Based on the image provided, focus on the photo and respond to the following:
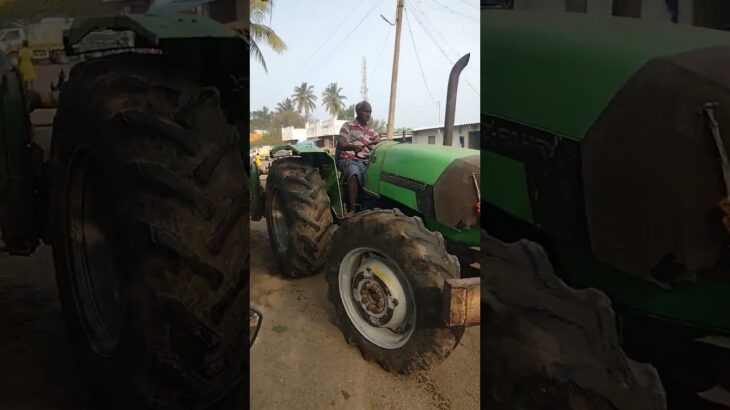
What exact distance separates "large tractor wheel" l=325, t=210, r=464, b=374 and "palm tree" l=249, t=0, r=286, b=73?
0.52 m

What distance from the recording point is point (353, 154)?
138 cm

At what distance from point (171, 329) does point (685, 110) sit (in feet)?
5.06

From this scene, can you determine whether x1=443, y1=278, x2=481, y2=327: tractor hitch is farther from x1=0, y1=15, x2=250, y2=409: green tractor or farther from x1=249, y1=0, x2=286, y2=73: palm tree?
x1=249, y1=0, x2=286, y2=73: palm tree

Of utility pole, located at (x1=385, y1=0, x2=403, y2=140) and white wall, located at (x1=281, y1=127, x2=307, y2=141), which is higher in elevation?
utility pole, located at (x1=385, y1=0, x2=403, y2=140)

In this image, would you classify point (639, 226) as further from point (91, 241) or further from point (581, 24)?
point (91, 241)

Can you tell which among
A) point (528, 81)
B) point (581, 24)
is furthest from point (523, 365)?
point (581, 24)

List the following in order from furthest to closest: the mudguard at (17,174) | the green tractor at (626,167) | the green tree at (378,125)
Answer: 1. the mudguard at (17,174)
2. the green tree at (378,125)
3. the green tractor at (626,167)

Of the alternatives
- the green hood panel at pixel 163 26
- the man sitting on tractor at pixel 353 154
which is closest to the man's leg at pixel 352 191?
the man sitting on tractor at pixel 353 154

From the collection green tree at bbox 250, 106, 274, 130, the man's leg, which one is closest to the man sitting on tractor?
the man's leg

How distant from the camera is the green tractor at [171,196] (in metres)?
1.38

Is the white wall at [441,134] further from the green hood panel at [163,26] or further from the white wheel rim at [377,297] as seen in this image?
the green hood panel at [163,26]

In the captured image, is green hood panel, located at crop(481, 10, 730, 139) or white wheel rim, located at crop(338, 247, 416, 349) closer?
green hood panel, located at crop(481, 10, 730, 139)

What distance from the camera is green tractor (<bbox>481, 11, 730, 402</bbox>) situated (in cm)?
120

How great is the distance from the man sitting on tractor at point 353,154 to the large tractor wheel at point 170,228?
0.96 ft
